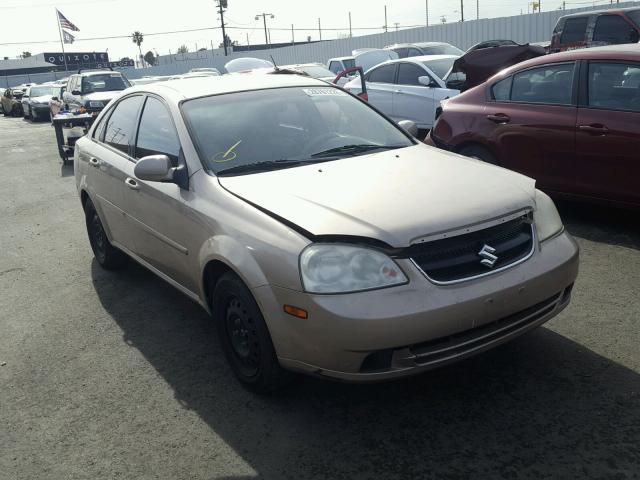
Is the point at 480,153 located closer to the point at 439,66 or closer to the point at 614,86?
the point at 614,86

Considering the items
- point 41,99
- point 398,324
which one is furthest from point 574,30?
point 41,99

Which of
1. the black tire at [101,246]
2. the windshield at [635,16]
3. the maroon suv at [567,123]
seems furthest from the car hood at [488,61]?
the black tire at [101,246]

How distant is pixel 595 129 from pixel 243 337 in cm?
370

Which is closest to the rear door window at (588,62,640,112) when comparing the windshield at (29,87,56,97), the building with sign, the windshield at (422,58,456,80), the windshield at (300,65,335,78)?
the windshield at (422,58,456,80)

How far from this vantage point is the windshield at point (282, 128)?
3.85 meters

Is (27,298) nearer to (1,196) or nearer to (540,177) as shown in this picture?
(540,177)

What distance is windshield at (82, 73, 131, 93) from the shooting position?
18547 millimetres

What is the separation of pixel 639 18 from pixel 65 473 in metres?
12.8

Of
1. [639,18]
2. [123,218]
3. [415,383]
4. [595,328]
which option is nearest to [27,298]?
[123,218]

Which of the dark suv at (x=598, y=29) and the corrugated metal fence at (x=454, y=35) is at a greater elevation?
the corrugated metal fence at (x=454, y=35)

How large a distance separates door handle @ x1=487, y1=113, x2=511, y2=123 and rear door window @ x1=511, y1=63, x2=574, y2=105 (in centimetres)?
20

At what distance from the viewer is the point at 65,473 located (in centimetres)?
296

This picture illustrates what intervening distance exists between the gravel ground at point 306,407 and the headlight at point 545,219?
0.73 metres

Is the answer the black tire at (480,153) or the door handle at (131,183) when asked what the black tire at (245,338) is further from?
the black tire at (480,153)
